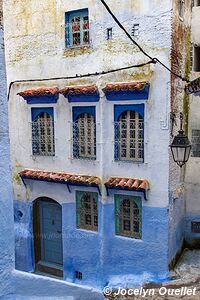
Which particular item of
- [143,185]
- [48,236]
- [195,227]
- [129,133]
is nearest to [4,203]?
[143,185]

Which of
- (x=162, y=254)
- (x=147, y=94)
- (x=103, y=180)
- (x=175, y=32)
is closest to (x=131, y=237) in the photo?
(x=162, y=254)

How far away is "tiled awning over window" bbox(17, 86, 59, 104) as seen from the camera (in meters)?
11.1

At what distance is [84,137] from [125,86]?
2.26 metres

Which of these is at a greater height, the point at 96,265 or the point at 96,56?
the point at 96,56

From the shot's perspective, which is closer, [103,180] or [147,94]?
[147,94]

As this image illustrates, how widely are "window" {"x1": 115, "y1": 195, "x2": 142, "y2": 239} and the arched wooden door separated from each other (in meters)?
2.34

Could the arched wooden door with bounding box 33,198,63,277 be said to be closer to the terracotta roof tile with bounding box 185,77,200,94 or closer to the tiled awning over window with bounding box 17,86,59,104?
the tiled awning over window with bounding box 17,86,59,104

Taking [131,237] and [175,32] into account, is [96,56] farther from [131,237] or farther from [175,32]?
[131,237]

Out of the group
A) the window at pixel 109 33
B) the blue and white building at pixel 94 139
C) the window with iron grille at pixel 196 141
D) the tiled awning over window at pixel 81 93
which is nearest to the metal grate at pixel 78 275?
the blue and white building at pixel 94 139

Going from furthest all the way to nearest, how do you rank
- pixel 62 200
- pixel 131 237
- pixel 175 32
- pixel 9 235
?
pixel 62 200 → pixel 131 237 → pixel 175 32 → pixel 9 235

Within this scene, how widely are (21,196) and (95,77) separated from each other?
16.8 feet

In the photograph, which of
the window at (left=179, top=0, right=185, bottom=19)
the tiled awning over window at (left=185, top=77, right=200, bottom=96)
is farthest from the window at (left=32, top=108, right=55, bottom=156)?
the window at (left=179, top=0, right=185, bottom=19)

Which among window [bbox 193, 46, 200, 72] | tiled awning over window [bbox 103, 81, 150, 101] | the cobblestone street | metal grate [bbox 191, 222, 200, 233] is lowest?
the cobblestone street

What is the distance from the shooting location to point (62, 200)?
11.8m
